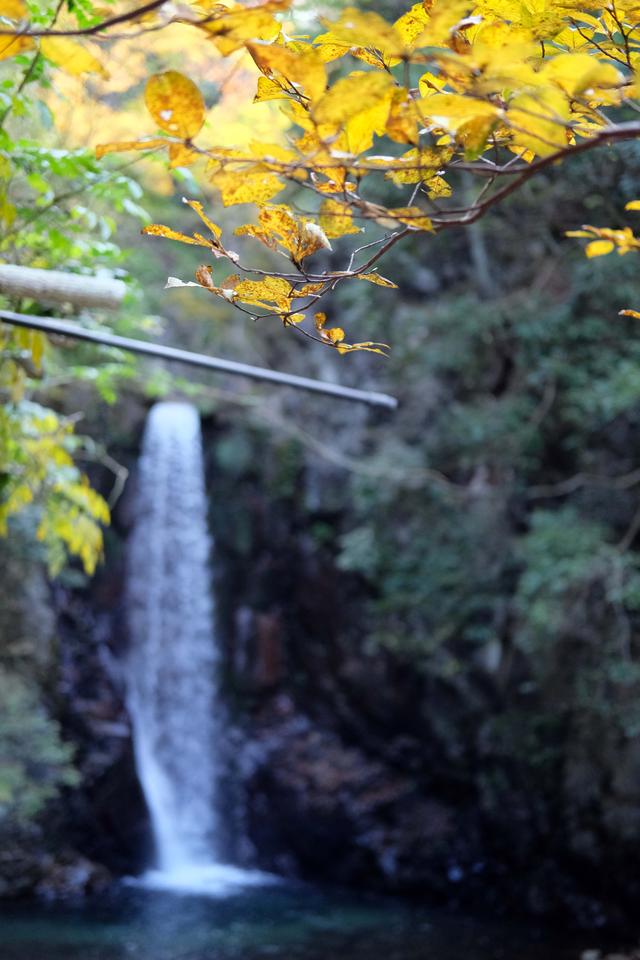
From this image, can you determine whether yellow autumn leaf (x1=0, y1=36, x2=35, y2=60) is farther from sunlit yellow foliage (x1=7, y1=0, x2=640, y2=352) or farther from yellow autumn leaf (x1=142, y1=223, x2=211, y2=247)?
yellow autumn leaf (x1=142, y1=223, x2=211, y2=247)

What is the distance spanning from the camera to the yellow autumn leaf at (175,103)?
1083 millimetres

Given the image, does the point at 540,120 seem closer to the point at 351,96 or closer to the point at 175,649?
the point at 351,96

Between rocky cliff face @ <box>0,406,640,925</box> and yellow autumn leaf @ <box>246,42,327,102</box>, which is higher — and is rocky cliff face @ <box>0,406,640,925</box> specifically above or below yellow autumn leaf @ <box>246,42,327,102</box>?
below

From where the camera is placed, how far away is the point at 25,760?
22.1ft

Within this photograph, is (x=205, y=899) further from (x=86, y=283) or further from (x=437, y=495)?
(x=86, y=283)

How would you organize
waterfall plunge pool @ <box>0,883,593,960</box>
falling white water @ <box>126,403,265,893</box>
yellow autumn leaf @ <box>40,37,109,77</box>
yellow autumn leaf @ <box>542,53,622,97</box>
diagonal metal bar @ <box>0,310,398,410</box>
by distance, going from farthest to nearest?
falling white water @ <box>126,403,265,893</box>
waterfall plunge pool @ <box>0,883,593,960</box>
diagonal metal bar @ <box>0,310,398,410</box>
yellow autumn leaf @ <box>40,37,109,77</box>
yellow autumn leaf @ <box>542,53,622,97</box>

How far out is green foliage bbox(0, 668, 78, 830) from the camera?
21.6 feet

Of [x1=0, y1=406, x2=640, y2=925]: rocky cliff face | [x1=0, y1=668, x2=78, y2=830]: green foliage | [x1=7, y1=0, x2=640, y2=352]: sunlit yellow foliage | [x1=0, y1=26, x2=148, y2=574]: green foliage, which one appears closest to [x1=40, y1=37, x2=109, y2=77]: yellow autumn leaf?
[x1=7, y1=0, x2=640, y2=352]: sunlit yellow foliage

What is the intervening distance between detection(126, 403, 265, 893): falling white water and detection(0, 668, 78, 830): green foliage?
1985 millimetres

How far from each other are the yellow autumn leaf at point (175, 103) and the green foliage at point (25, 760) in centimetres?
630

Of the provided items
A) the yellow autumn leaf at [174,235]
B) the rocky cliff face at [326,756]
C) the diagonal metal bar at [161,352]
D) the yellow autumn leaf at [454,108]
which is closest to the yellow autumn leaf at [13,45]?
the yellow autumn leaf at [174,235]

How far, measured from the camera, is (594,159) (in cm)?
488

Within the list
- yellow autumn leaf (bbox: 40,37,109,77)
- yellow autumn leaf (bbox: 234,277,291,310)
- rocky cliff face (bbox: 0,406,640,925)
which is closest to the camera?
yellow autumn leaf (bbox: 40,37,109,77)

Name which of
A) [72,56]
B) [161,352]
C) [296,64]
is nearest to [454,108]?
[296,64]
